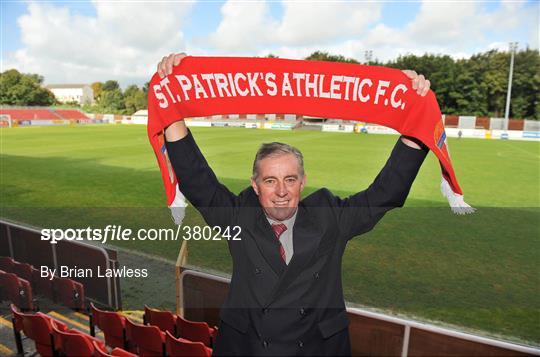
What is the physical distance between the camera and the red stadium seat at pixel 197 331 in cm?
518

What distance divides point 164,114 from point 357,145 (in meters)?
32.3

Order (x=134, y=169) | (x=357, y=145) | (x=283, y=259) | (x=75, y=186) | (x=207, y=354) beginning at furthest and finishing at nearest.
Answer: (x=357, y=145) < (x=134, y=169) < (x=75, y=186) < (x=207, y=354) < (x=283, y=259)

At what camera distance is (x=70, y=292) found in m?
6.70

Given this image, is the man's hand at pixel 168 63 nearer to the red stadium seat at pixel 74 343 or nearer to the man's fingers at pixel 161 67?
the man's fingers at pixel 161 67

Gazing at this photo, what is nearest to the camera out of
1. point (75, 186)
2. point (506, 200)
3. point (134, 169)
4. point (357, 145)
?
point (506, 200)

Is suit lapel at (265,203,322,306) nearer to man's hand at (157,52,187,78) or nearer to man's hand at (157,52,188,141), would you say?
man's hand at (157,52,188,141)

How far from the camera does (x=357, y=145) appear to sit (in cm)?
3391

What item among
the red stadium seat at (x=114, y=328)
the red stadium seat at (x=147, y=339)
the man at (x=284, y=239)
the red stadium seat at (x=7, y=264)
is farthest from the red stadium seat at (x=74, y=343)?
the red stadium seat at (x=7, y=264)

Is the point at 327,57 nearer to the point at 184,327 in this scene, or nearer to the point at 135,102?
the point at 135,102

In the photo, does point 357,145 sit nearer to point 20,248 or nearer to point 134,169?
point 134,169

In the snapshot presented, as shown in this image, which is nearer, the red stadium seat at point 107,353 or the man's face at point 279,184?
the man's face at point 279,184

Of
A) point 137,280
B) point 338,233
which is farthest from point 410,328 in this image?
point 137,280

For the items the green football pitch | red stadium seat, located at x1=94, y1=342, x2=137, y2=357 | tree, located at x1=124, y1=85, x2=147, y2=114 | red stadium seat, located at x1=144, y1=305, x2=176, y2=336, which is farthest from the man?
tree, located at x1=124, y1=85, x2=147, y2=114

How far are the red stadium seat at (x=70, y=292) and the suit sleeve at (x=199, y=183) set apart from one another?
528 centimetres
